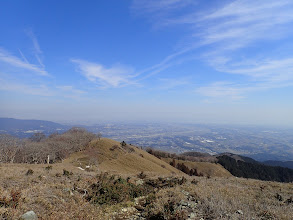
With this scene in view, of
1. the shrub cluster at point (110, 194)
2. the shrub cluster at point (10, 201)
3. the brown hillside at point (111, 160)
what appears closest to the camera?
the shrub cluster at point (10, 201)

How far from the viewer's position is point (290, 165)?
456 ft

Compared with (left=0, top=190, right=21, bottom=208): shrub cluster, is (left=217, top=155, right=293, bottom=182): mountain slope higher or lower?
lower

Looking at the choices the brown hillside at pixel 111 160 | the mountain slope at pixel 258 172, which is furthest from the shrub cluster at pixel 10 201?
the mountain slope at pixel 258 172

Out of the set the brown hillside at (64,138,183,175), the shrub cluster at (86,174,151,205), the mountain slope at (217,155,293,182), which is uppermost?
the shrub cluster at (86,174,151,205)

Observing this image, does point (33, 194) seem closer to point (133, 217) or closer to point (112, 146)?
point (133, 217)

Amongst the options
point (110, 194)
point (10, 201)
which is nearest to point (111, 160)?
point (110, 194)

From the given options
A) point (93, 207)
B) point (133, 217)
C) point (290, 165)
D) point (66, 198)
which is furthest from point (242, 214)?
point (290, 165)

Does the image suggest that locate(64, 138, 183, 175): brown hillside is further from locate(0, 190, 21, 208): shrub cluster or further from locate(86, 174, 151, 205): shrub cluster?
locate(0, 190, 21, 208): shrub cluster

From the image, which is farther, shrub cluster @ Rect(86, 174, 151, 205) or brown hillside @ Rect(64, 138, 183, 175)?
brown hillside @ Rect(64, 138, 183, 175)

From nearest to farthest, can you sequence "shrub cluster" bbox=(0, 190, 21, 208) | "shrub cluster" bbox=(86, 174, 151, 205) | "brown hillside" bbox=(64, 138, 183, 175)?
"shrub cluster" bbox=(0, 190, 21, 208) < "shrub cluster" bbox=(86, 174, 151, 205) < "brown hillside" bbox=(64, 138, 183, 175)

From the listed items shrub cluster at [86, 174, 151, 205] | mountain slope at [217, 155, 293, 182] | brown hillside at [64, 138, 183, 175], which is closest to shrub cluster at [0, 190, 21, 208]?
shrub cluster at [86, 174, 151, 205]

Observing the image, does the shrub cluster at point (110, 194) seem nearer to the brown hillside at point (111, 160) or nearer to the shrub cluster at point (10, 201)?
the shrub cluster at point (10, 201)

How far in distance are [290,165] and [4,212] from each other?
19551cm

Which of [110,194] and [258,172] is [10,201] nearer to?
[110,194]
